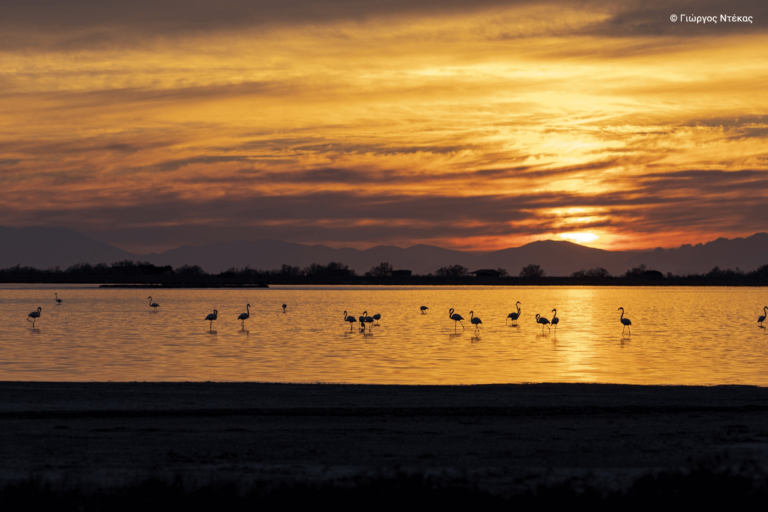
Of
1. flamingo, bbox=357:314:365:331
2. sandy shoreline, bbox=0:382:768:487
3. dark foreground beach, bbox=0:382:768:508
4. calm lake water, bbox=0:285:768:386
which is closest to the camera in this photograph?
dark foreground beach, bbox=0:382:768:508

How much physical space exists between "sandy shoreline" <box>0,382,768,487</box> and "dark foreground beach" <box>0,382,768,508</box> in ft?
0.11

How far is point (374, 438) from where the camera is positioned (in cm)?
1204

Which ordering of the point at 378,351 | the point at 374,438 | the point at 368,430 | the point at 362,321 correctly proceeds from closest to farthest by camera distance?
1. the point at 374,438
2. the point at 368,430
3. the point at 378,351
4. the point at 362,321

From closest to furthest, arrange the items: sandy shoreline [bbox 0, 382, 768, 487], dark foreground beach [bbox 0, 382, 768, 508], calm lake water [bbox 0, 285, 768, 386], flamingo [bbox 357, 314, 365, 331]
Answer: dark foreground beach [bbox 0, 382, 768, 508] < sandy shoreline [bbox 0, 382, 768, 487] < calm lake water [bbox 0, 285, 768, 386] < flamingo [bbox 357, 314, 365, 331]

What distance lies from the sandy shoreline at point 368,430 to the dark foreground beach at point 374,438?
0.11 ft

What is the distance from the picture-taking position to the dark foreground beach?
9141mm

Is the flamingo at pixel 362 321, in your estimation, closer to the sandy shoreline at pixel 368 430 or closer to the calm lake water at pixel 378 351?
the calm lake water at pixel 378 351

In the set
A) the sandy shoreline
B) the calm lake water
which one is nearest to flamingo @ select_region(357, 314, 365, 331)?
the calm lake water

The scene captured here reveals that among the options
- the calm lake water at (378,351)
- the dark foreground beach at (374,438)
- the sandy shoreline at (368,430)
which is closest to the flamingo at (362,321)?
the calm lake water at (378,351)

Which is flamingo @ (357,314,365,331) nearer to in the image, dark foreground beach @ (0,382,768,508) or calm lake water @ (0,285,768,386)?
calm lake water @ (0,285,768,386)

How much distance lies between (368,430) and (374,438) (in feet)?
2.41

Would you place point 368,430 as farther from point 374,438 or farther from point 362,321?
point 362,321

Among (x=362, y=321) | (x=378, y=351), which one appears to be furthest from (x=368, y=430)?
(x=362, y=321)

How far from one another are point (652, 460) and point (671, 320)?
1773 inches
